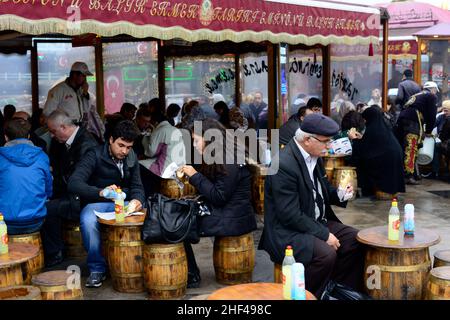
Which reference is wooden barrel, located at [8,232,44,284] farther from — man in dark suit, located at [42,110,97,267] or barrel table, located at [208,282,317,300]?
barrel table, located at [208,282,317,300]

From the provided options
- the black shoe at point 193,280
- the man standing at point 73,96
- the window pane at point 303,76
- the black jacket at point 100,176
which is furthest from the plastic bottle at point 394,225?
the window pane at point 303,76

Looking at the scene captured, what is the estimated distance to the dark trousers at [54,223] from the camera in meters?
6.28

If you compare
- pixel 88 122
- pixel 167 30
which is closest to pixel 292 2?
pixel 167 30

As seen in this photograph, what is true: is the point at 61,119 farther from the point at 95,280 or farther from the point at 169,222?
the point at 169,222

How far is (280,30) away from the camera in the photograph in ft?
24.9

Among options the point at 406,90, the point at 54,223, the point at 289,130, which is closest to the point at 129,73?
the point at 289,130

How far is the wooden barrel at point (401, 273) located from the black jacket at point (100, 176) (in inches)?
95.2

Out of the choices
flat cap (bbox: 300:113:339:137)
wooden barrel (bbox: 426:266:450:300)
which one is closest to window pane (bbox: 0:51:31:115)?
flat cap (bbox: 300:113:339:137)

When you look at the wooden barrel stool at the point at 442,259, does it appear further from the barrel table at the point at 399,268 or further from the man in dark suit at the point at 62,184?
the man in dark suit at the point at 62,184

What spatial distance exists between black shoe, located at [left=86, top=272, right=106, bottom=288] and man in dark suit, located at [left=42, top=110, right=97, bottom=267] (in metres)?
0.79

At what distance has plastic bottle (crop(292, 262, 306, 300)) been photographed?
3.38 m
